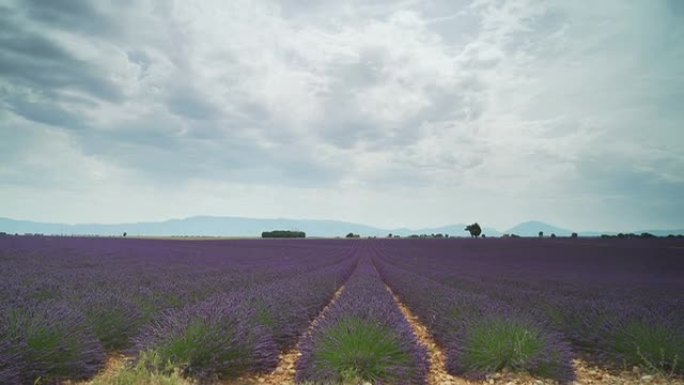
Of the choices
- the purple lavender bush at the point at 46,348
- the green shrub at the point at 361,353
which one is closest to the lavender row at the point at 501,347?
the green shrub at the point at 361,353

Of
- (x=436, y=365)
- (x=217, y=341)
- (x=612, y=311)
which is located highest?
(x=612, y=311)

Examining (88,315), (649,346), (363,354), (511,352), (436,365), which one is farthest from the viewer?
(88,315)

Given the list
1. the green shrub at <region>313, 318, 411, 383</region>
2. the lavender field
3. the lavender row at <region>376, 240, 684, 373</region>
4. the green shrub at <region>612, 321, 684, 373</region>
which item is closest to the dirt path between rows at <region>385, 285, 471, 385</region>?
the lavender field

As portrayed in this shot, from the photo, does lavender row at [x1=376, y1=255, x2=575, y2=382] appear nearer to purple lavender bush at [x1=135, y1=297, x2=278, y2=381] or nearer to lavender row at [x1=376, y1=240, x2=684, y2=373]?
lavender row at [x1=376, y1=240, x2=684, y2=373]

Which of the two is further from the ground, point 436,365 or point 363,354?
point 363,354

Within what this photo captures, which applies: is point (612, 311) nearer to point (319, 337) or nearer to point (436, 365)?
point (436, 365)

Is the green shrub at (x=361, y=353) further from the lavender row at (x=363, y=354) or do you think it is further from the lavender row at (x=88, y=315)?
the lavender row at (x=88, y=315)

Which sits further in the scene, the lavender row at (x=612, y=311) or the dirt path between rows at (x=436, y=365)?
the lavender row at (x=612, y=311)

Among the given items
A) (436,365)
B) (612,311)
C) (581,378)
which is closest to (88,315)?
(436,365)

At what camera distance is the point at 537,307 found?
729 centimetres

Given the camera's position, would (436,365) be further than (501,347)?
Yes

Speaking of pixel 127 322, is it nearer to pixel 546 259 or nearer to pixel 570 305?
pixel 570 305

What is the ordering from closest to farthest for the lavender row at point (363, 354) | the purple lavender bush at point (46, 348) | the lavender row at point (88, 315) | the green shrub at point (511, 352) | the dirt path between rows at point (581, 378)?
the purple lavender bush at point (46, 348), the lavender row at point (88, 315), the lavender row at point (363, 354), the dirt path between rows at point (581, 378), the green shrub at point (511, 352)

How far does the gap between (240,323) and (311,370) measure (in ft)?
2.96
